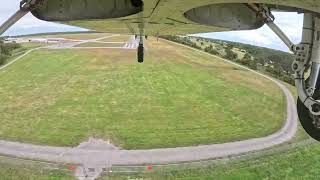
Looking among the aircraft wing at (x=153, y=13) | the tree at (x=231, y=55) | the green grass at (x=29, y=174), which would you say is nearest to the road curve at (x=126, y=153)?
the green grass at (x=29, y=174)

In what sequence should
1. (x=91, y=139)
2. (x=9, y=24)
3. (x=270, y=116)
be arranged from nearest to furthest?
(x=9, y=24)
(x=91, y=139)
(x=270, y=116)

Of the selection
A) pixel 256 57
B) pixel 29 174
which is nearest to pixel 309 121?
pixel 29 174

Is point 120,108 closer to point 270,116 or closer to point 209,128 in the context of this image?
point 209,128

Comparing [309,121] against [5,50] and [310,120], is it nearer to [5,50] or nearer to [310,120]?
[310,120]

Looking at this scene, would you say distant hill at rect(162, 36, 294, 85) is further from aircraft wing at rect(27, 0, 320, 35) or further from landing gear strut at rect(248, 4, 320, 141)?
landing gear strut at rect(248, 4, 320, 141)

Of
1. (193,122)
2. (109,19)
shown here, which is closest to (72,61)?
(193,122)

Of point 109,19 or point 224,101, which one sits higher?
point 109,19
